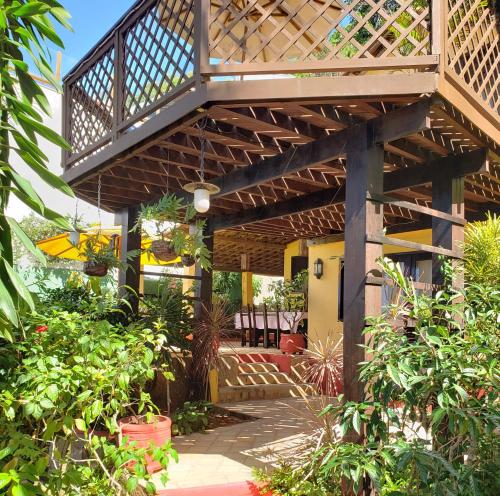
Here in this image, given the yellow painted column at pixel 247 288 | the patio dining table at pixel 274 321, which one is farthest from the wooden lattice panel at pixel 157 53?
the yellow painted column at pixel 247 288

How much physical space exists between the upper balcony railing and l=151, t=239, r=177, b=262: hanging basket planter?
1.18 metres

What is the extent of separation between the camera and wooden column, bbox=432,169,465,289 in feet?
15.9

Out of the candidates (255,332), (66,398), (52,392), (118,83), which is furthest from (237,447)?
(255,332)

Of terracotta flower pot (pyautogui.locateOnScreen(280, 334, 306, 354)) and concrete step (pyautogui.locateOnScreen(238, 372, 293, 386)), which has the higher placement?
terracotta flower pot (pyautogui.locateOnScreen(280, 334, 306, 354))

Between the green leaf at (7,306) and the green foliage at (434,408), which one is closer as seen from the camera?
the green leaf at (7,306)

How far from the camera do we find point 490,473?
9.77 feet

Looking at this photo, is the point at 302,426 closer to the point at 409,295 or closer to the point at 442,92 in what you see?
the point at 409,295

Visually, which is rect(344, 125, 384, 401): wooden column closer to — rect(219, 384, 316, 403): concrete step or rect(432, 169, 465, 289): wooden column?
rect(432, 169, 465, 289): wooden column

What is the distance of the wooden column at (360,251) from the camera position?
3982 mm

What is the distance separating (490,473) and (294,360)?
21.3ft

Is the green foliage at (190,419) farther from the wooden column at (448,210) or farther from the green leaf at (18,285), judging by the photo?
the green leaf at (18,285)

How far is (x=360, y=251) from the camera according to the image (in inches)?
159

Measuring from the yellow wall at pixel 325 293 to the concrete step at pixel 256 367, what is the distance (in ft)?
5.07

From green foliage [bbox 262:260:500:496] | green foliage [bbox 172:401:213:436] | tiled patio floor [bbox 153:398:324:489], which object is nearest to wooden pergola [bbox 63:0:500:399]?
green foliage [bbox 262:260:500:496]
